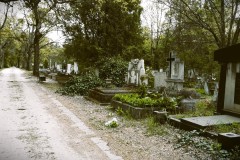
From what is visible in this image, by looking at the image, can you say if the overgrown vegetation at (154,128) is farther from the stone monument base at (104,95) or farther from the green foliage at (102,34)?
the green foliage at (102,34)

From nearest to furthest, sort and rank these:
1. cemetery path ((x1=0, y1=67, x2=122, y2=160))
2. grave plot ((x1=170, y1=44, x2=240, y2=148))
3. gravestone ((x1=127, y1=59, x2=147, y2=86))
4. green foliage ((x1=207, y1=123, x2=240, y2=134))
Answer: cemetery path ((x1=0, y1=67, x2=122, y2=160))
green foliage ((x1=207, y1=123, x2=240, y2=134))
grave plot ((x1=170, y1=44, x2=240, y2=148))
gravestone ((x1=127, y1=59, x2=147, y2=86))

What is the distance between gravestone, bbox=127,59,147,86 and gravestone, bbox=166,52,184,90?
149 centimetres

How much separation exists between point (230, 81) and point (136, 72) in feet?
30.3

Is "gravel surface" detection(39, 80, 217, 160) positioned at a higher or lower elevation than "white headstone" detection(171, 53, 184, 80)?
lower

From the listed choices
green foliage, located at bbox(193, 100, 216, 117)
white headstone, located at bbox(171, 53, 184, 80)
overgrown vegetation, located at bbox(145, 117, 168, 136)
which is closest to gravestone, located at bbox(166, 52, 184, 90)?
white headstone, located at bbox(171, 53, 184, 80)

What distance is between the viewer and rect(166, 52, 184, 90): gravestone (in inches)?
630

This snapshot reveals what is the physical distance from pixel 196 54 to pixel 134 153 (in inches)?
649

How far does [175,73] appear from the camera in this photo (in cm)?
1642

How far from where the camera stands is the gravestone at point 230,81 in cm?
848

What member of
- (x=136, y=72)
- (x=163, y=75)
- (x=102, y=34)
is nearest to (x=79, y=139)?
(x=136, y=72)

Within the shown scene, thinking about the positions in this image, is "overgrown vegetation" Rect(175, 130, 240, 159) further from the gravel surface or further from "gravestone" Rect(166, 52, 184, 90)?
"gravestone" Rect(166, 52, 184, 90)

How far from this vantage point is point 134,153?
Result: 19.7 ft

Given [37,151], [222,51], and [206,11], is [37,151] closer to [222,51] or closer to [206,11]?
[222,51]

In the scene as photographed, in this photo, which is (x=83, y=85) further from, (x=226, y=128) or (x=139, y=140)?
(x=226, y=128)
